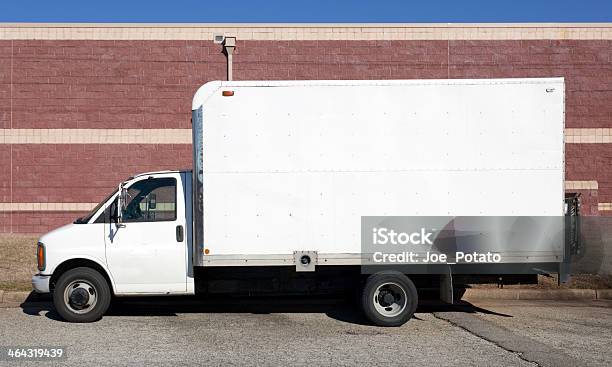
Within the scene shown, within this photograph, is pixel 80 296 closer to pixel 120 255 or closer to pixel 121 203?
pixel 120 255

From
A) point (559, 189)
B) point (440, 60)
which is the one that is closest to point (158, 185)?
point (559, 189)

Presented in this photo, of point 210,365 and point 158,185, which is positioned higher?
point 158,185

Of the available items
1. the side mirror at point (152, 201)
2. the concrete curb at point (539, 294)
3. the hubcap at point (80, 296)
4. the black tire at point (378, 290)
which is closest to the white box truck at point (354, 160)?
the black tire at point (378, 290)

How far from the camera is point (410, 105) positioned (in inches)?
355

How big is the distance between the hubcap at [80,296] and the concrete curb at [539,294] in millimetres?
5997

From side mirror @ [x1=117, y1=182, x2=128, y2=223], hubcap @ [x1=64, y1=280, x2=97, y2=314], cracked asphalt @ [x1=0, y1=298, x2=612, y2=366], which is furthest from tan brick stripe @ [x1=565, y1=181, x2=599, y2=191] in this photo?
hubcap @ [x1=64, y1=280, x2=97, y2=314]

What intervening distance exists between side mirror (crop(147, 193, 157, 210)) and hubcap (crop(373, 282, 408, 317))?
10.8ft

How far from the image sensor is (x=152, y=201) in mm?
9547

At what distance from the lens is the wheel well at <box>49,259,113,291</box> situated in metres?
9.48

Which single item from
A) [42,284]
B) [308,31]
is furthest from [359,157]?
[308,31]

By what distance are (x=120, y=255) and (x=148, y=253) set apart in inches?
15.3

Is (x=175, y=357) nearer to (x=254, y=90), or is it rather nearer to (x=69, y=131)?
(x=254, y=90)

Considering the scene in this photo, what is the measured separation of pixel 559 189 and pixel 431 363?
3.24 m

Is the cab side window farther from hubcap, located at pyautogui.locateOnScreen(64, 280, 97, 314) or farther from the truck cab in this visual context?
hubcap, located at pyautogui.locateOnScreen(64, 280, 97, 314)
